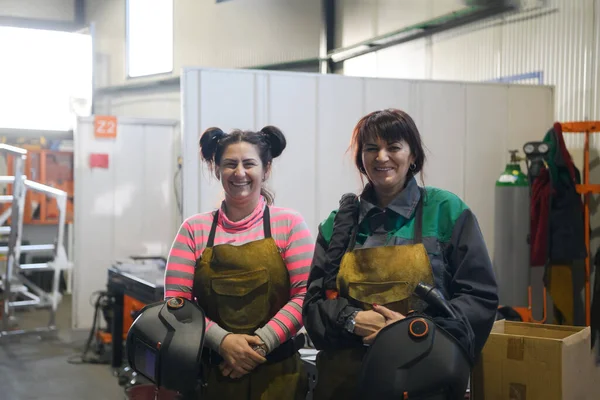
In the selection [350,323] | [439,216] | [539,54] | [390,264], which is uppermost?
[539,54]

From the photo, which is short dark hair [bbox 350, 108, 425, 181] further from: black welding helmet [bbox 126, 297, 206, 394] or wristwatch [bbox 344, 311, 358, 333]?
black welding helmet [bbox 126, 297, 206, 394]

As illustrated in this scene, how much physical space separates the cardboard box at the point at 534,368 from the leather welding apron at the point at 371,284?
1.95 ft

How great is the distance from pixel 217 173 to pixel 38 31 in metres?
6.07

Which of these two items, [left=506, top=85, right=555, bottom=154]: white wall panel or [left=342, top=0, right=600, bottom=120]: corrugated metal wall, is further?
[left=506, top=85, right=555, bottom=154]: white wall panel

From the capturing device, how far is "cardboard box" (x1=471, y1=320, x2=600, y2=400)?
6.10ft

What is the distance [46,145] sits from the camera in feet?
24.3

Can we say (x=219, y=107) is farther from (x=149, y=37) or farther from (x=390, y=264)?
(x=149, y=37)

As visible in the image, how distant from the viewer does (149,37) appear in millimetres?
7152

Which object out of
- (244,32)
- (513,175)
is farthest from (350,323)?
(244,32)

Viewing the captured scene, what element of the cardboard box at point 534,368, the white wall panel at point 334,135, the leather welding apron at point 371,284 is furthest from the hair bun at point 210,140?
the white wall panel at point 334,135

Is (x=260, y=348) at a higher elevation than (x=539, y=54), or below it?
below

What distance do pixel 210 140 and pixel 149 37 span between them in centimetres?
569

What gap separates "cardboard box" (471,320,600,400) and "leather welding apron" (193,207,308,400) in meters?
0.60

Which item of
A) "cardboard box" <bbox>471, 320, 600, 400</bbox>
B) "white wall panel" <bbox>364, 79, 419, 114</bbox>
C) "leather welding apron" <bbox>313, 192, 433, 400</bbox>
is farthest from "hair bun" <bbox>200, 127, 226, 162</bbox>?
"white wall panel" <bbox>364, 79, 419, 114</bbox>
